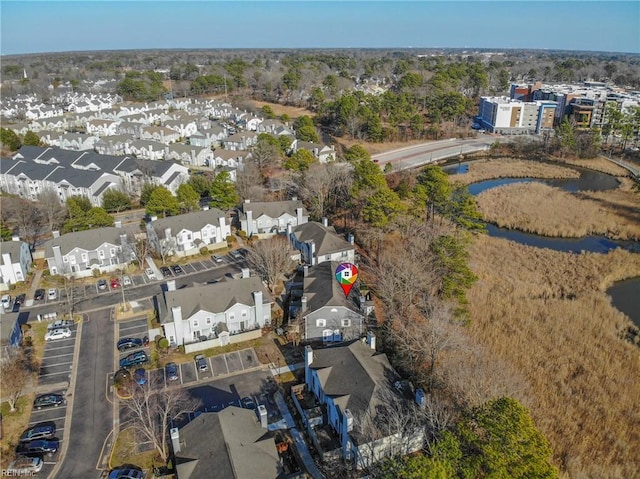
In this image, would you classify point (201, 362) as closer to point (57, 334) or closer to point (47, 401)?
point (47, 401)

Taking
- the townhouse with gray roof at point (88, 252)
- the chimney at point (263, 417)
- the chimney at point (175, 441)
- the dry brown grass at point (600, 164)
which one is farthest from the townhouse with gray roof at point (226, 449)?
the dry brown grass at point (600, 164)

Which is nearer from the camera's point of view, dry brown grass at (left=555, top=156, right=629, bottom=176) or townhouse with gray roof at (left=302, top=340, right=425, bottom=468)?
townhouse with gray roof at (left=302, top=340, right=425, bottom=468)

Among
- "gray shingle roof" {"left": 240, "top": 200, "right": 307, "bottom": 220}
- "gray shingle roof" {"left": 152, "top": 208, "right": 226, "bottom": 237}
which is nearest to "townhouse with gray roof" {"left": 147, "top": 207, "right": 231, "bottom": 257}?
"gray shingle roof" {"left": 152, "top": 208, "right": 226, "bottom": 237}

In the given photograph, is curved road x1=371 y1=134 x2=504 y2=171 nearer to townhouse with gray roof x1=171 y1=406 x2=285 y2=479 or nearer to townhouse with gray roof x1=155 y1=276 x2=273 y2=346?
townhouse with gray roof x1=155 y1=276 x2=273 y2=346

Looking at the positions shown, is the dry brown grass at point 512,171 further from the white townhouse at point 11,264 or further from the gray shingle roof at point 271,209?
the white townhouse at point 11,264

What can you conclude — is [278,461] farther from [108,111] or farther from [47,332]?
[108,111]

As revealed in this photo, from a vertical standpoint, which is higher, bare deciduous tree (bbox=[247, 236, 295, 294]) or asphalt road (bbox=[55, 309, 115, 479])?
bare deciduous tree (bbox=[247, 236, 295, 294])

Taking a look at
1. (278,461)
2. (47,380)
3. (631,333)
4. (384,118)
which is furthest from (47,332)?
(384,118)
